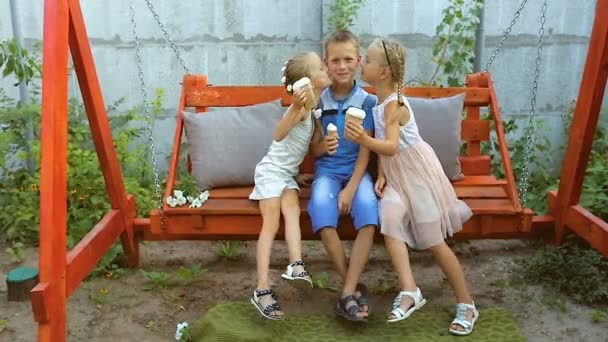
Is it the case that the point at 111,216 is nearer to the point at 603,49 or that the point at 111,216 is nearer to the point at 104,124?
the point at 104,124

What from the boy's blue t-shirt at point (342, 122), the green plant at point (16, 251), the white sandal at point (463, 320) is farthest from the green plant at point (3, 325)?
the white sandal at point (463, 320)

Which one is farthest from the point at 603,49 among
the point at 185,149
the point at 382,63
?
the point at 185,149

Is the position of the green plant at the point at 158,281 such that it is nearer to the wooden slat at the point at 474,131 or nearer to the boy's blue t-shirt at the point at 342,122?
the boy's blue t-shirt at the point at 342,122

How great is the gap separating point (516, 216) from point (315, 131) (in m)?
1.06

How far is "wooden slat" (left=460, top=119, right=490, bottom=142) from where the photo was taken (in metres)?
3.88

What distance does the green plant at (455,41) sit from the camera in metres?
4.77

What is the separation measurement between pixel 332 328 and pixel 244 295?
0.67m

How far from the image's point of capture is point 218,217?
3.37 m

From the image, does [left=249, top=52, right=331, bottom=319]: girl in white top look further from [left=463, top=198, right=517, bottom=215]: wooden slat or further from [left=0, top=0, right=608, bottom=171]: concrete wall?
[left=0, top=0, right=608, bottom=171]: concrete wall

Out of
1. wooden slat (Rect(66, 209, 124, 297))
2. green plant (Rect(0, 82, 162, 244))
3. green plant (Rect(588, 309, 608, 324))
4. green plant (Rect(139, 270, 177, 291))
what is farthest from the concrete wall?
green plant (Rect(588, 309, 608, 324))

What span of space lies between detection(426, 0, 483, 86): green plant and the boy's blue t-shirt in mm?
1685

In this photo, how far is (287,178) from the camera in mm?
3311

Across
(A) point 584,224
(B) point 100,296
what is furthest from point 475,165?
(B) point 100,296

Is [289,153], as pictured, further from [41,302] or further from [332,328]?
[41,302]
